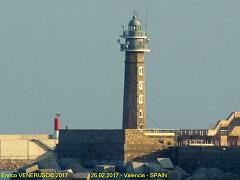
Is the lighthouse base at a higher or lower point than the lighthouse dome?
lower

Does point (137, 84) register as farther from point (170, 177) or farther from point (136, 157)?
point (170, 177)

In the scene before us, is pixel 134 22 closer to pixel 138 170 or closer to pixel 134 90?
pixel 134 90

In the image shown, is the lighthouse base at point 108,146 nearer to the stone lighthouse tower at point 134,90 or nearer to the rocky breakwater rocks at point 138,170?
the rocky breakwater rocks at point 138,170

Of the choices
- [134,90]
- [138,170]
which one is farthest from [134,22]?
[138,170]

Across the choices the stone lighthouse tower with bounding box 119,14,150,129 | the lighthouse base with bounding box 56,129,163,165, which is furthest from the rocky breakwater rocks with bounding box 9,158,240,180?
the stone lighthouse tower with bounding box 119,14,150,129

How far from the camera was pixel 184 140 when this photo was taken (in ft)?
452

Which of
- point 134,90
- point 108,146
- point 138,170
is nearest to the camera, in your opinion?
point 138,170

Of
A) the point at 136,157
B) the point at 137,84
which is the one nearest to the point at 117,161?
the point at 136,157

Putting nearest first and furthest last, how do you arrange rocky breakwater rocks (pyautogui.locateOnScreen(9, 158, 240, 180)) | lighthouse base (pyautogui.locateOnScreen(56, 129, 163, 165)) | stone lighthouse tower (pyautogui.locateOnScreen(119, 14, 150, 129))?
rocky breakwater rocks (pyautogui.locateOnScreen(9, 158, 240, 180)) < lighthouse base (pyautogui.locateOnScreen(56, 129, 163, 165)) < stone lighthouse tower (pyautogui.locateOnScreen(119, 14, 150, 129))

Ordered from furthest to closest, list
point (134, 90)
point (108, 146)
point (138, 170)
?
point (134, 90) < point (108, 146) < point (138, 170)

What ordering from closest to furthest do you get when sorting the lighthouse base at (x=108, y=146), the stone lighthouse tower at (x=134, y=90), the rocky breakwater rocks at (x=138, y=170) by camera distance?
the rocky breakwater rocks at (x=138, y=170), the lighthouse base at (x=108, y=146), the stone lighthouse tower at (x=134, y=90)

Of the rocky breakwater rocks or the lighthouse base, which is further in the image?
the lighthouse base

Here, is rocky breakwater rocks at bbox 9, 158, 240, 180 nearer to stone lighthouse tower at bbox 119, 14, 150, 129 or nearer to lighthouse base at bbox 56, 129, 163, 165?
lighthouse base at bbox 56, 129, 163, 165

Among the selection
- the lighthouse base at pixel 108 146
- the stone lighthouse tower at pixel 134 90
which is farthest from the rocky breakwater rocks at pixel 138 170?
the stone lighthouse tower at pixel 134 90
